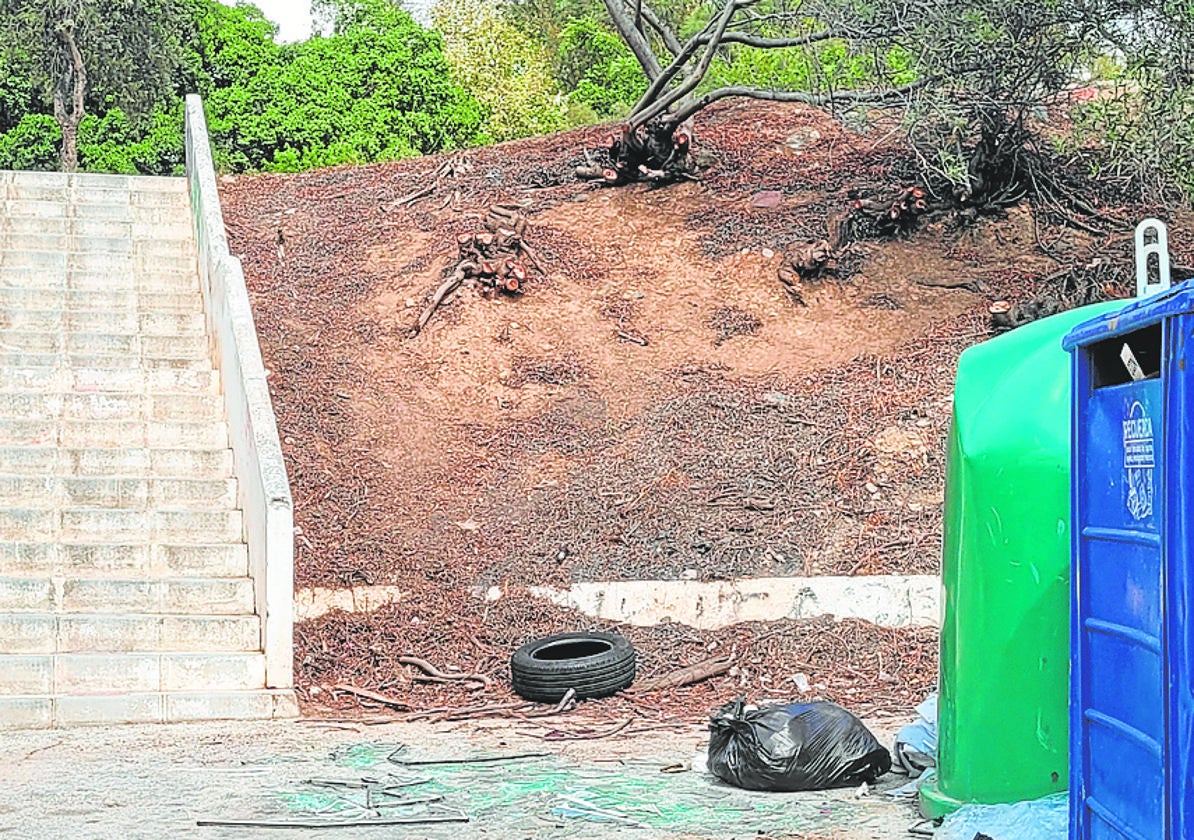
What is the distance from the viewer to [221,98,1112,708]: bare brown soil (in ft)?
31.5

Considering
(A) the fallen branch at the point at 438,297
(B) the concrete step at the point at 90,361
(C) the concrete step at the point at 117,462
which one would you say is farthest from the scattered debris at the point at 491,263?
(C) the concrete step at the point at 117,462

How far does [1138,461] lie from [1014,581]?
110 cm

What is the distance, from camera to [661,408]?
468 inches

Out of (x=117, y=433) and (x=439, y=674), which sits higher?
(x=117, y=433)

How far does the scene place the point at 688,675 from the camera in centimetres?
841

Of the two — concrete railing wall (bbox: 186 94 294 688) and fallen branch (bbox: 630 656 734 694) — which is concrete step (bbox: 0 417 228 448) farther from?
fallen branch (bbox: 630 656 734 694)

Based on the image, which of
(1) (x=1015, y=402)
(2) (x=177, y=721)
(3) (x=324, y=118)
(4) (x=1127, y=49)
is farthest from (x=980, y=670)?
(3) (x=324, y=118)

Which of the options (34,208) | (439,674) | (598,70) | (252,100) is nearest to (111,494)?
(439,674)

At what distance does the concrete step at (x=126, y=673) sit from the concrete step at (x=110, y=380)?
3575 mm

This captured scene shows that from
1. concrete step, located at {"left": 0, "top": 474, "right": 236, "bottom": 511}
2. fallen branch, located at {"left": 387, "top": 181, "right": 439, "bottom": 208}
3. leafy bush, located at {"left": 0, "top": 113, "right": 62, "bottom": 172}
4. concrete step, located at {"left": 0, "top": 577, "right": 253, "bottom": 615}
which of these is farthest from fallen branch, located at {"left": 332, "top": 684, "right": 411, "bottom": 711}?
leafy bush, located at {"left": 0, "top": 113, "right": 62, "bottom": 172}

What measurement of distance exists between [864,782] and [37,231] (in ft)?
36.2

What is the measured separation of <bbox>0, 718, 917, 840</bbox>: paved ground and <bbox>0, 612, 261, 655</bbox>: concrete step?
2.56 ft

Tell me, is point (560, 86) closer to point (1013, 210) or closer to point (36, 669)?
point (1013, 210)

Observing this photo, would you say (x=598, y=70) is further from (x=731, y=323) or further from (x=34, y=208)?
(x=731, y=323)
